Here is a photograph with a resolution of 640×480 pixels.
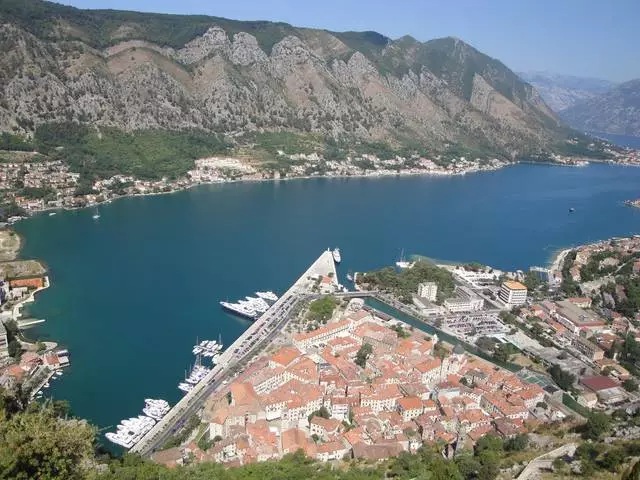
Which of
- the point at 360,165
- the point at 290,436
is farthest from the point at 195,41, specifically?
the point at 290,436

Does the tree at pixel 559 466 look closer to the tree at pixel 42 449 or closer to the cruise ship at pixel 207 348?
the tree at pixel 42 449

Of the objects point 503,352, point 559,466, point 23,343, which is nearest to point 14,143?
point 23,343

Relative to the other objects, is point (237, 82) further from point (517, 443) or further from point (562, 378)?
point (517, 443)

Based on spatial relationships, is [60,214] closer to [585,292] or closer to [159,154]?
[159,154]

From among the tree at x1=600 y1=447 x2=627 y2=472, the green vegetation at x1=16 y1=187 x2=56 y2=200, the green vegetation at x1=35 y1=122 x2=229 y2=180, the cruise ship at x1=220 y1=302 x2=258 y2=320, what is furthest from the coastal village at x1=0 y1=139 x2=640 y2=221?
the tree at x1=600 y1=447 x2=627 y2=472

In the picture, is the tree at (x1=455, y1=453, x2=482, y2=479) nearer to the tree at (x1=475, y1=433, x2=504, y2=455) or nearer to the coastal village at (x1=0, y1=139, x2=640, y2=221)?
the tree at (x1=475, y1=433, x2=504, y2=455)

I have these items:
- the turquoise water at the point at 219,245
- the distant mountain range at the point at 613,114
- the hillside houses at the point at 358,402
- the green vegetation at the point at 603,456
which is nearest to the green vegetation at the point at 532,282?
the turquoise water at the point at 219,245

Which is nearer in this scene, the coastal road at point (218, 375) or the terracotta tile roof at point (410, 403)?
the coastal road at point (218, 375)
